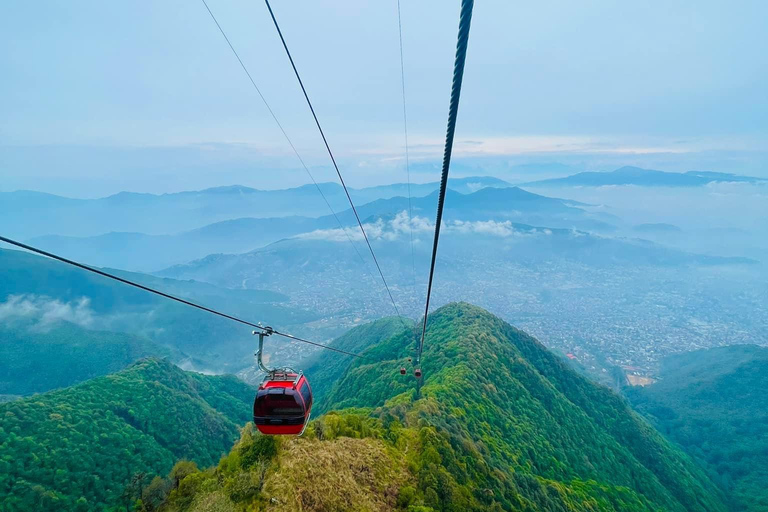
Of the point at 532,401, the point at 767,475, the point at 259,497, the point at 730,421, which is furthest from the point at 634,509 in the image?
the point at 730,421

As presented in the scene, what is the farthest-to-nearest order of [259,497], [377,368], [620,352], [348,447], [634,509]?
[620,352]
[377,368]
[634,509]
[348,447]
[259,497]

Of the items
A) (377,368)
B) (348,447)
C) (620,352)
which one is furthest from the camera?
(620,352)

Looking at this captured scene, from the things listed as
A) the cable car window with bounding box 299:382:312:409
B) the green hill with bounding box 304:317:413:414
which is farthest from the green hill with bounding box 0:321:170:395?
the cable car window with bounding box 299:382:312:409

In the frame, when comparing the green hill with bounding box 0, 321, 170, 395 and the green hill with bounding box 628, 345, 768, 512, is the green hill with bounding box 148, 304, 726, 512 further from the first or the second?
the green hill with bounding box 0, 321, 170, 395

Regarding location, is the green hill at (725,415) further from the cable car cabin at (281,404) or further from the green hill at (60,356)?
the green hill at (60,356)

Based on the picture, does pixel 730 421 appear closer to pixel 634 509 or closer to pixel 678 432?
pixel 678 432

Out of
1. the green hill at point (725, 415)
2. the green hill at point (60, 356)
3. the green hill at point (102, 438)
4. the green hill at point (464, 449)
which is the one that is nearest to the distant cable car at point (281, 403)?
the green hill at point (464, 449)
